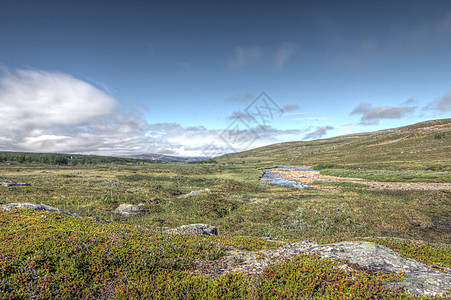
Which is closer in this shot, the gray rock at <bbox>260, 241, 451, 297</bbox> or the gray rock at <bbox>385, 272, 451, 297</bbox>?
the gray rock at <bbox>385, 272, 451, 297</bbox>

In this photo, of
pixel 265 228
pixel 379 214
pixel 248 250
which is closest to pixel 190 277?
pixel 248 250

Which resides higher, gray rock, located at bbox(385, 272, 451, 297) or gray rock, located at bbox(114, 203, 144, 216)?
gray rock, located at bbox(385, 272, 451, 297)

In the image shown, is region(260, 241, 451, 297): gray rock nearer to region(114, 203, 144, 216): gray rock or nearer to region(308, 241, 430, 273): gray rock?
region(308, 241, 430, 273): gray rock

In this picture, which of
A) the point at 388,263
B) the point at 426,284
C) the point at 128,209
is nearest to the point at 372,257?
the point at 388,263

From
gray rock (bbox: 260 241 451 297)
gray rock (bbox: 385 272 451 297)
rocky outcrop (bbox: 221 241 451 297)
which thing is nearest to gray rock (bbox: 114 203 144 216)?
rocky outcrop (bbox: 221 241 451 297)

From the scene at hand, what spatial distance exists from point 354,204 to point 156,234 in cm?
2724

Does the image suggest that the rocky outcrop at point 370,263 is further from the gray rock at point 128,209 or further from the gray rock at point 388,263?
the gray rock at point 128,209

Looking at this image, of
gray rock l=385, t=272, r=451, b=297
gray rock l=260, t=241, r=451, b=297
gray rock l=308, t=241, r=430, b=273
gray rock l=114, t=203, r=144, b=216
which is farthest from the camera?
gray rock l=114, t=203, r=144, b=216

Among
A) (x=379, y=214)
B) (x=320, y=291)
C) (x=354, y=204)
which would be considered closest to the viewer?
(x=320, y=291)

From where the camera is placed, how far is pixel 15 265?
651 centimetres

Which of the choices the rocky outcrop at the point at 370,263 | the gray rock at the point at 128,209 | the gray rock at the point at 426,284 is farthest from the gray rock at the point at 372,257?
the gray rock at the point at 128,209

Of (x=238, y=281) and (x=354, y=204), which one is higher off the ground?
(x=238, y=281)

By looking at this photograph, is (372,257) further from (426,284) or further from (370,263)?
(426,284)

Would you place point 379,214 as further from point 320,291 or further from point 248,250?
point 320,291
